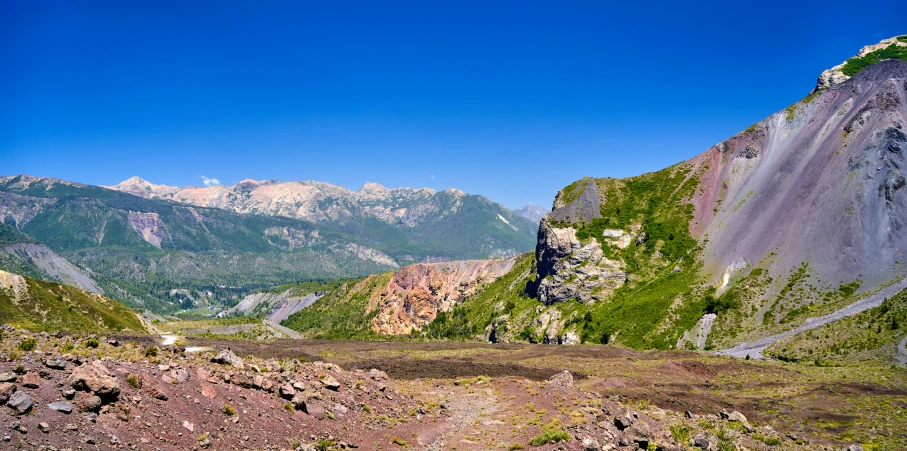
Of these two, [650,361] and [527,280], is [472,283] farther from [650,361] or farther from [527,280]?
[650,361]

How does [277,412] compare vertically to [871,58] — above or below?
below

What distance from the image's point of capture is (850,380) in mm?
57656

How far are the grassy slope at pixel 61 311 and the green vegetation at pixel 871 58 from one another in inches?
8589

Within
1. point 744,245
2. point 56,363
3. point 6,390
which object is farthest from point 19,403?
point 744,245

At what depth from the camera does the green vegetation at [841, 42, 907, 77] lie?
156 m

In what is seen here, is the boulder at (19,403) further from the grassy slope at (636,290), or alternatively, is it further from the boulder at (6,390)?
the grassy slope at (636,290)

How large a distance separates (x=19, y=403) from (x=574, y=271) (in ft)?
407

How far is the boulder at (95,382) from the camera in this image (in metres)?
18.1

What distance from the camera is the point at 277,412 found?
24.4 meters

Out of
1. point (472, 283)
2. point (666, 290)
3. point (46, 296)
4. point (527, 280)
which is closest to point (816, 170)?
point (666, 290)

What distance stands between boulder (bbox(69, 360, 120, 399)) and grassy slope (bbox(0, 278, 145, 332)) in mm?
71756

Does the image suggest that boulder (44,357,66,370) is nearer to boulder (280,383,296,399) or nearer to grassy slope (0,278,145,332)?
boulder (280,383,296,399)

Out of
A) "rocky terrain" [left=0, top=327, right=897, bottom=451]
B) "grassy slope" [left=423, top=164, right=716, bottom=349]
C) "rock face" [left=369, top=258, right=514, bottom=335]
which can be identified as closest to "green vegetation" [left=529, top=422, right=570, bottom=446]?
"rocky terrain" [left=0, top=327, right=897, bottom=451]

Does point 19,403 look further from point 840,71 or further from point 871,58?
point 871,58
